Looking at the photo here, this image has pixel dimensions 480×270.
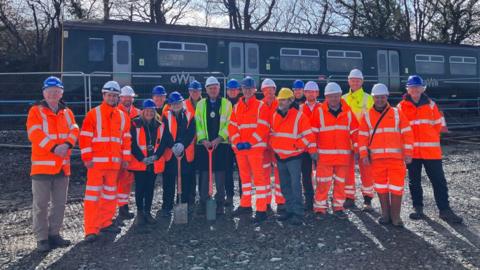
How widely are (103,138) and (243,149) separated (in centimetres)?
185

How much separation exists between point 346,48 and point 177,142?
10594 mm

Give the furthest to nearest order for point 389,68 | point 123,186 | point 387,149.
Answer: point 389,68 → point 123,186 → point 387,149

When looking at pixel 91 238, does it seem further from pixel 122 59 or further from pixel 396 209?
pixel 122 59

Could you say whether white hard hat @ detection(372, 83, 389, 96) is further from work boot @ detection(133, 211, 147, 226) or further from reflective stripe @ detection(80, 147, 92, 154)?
reflective stripe @ detection(80, 147, 92, 154)

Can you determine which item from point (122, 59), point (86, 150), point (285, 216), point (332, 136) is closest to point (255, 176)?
point (285, 216)

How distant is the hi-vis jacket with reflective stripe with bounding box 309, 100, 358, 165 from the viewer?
5.80 m

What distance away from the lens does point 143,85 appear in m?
11.8

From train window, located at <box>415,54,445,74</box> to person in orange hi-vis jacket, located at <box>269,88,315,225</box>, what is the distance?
1245 cm

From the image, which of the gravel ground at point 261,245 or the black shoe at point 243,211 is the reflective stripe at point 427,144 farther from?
the black shoe at point 243,211

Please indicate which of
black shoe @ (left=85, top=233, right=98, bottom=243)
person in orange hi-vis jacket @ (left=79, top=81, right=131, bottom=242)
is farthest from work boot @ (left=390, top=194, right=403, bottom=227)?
black shoe @ (left=85, top=233, right=98, bottom=243)

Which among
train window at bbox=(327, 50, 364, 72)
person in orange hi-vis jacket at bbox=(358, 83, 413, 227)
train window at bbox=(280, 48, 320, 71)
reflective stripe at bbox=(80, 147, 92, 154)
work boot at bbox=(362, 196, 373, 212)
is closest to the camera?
reflective stripe at bbox=(80, 147, 92, 154)

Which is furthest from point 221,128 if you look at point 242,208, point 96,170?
point 96,170

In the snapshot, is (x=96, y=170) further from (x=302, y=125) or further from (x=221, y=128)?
(x=302, y=125)

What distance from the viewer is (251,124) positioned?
19.2 ft
